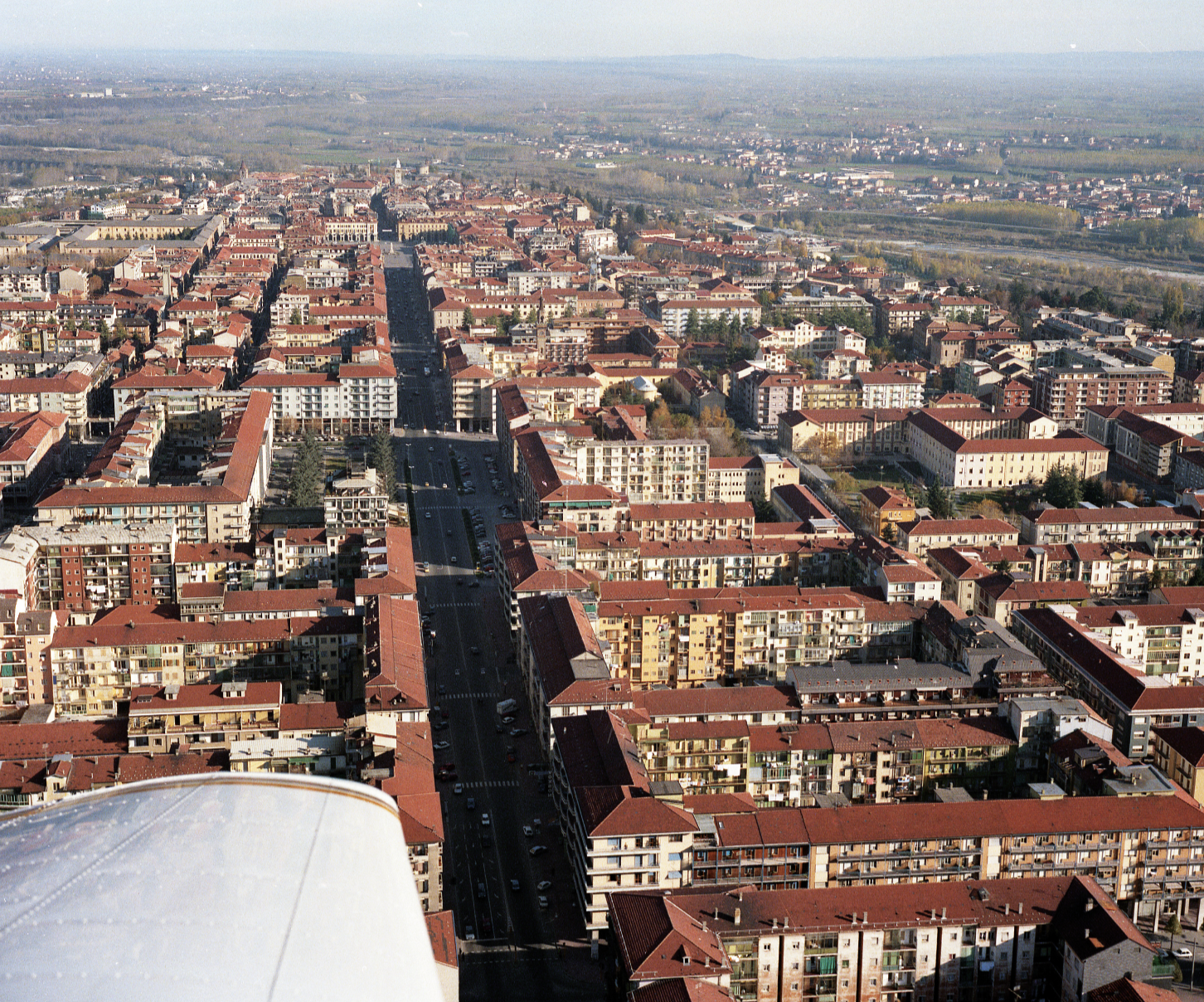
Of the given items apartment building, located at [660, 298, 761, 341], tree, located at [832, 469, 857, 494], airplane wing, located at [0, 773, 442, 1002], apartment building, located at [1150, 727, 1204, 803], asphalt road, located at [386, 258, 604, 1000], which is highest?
airplane wing, located at [0, 773, 442, 1002]

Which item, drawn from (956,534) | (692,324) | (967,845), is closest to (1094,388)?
(956,534)

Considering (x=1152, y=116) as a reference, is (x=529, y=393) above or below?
below

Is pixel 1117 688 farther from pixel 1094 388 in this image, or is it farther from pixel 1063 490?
pixel 1094 388

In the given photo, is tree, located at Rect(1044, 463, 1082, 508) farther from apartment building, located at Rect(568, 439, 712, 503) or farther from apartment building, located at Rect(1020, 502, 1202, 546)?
apartment building, located at Rect(568, 439, 712, 503)

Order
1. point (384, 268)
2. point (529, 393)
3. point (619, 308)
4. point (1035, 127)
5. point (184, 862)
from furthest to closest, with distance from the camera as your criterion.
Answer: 1. point (1035, 127)
2. point (384, 268)
3. point (619, 308)
4. point (529, 393)
5. point (184, 862)

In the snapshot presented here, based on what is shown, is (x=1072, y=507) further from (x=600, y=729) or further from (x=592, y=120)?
(x=592, y=120)

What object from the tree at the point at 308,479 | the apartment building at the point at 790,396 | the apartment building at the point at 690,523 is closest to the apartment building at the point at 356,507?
the tree at the point at 308,479

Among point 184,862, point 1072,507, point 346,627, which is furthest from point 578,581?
point 184,862

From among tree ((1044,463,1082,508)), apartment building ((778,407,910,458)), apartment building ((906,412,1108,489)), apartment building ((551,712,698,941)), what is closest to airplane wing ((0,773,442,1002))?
apartment building ((551,712,698,941))
